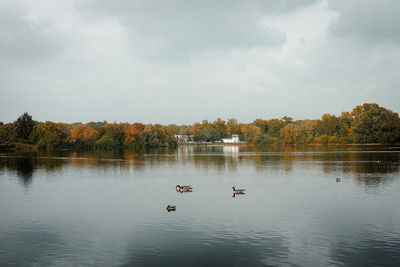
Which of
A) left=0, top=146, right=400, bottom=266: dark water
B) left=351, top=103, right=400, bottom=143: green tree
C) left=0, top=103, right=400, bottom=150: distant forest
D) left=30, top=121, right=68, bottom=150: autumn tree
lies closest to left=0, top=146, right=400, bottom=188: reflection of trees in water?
left=0, top=146, right=400, bottom=266: dark water

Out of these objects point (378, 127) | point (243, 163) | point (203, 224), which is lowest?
point (203, 224)

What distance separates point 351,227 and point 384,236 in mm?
2025

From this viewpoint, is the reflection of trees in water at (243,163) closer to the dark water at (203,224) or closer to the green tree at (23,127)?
the dark water at (203,224)

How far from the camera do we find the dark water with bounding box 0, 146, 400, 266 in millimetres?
16297

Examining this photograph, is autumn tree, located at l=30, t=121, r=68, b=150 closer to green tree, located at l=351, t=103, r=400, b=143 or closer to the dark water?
the dark water

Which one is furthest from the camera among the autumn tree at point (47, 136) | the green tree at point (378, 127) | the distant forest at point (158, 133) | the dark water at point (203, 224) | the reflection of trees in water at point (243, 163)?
the green tree at point (378, 127)

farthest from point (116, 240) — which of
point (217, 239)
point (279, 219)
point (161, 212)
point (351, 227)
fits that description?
point (351, 227)

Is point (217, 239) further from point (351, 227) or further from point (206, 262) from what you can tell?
point (351, 227)

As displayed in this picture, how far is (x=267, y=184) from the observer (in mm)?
37625

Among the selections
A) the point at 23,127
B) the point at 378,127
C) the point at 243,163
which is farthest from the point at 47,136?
the point at 378,127

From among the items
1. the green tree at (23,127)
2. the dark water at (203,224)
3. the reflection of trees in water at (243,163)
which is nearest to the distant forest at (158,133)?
the green tree at (23,127)

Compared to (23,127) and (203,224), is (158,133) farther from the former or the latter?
(203,224)

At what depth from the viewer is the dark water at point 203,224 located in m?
16.3

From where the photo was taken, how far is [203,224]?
21797 millimetres
